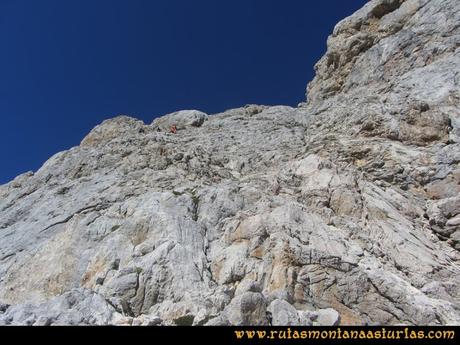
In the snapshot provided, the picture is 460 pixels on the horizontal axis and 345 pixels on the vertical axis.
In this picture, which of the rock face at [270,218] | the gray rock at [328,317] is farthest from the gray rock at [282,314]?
the gray rock at [328,317]

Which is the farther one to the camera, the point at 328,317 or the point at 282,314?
the point at 328,317

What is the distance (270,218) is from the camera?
22.9 m

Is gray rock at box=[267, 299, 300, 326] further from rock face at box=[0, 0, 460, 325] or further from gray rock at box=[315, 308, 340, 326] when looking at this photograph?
gray rock at box=[315, 308, 340, 326]

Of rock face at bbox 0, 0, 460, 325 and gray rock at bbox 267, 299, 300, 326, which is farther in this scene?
rock face at bbox 0, 0, 460, 325

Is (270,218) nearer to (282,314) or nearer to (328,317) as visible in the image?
(328,317)

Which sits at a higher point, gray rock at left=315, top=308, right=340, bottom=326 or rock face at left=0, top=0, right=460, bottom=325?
rock face at left=0, top=0, right=460, bottom=325

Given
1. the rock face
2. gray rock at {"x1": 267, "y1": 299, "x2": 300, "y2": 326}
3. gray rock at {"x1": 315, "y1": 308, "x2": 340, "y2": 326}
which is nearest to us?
gray rock at {"x1": 267, "y1": 299, "x2": 300, "y2": 326}

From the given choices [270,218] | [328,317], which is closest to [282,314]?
[328,317]

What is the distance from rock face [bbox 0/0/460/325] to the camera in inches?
698

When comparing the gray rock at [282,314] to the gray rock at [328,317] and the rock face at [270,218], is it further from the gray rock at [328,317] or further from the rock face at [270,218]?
the gray rock at [328,317]

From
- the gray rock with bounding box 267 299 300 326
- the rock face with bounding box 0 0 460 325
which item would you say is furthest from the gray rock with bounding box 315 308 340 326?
the gray rock with bounding box 267 299 300 326

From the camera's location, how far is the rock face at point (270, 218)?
17.7m

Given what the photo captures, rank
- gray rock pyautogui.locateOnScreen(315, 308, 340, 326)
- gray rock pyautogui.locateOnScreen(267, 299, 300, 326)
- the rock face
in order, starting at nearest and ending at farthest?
gray rock pyautogui.locateOnScreen(267, 299, 300, 326) → gray rock pyautogui.locateOnScreen(315, 308, 340, 326) → the rock face
